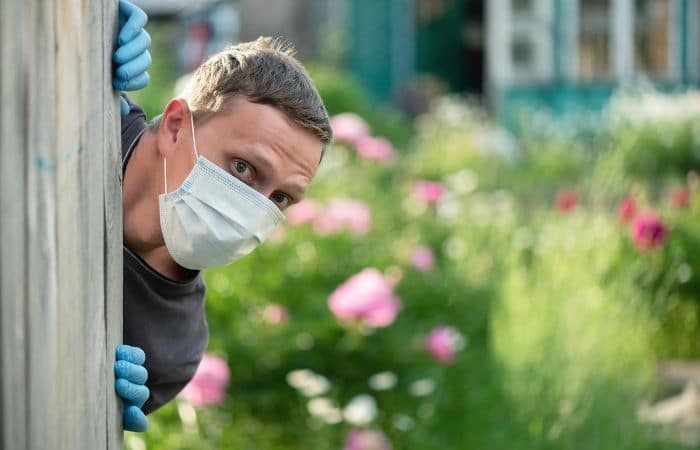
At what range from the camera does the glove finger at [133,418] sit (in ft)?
5.90

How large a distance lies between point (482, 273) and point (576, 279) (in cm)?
58

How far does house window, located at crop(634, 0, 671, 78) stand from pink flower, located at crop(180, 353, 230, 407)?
39.6 ft

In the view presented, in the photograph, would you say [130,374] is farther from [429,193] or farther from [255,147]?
[429,193]

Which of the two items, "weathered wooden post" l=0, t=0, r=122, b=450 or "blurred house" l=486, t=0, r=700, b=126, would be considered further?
"blurred house" l=486, t=0, r=700, b=126

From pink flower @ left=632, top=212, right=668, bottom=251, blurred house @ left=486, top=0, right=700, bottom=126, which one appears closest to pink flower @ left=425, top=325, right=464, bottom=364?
pink flower @ left=632, top=212, right=668, bottom=251

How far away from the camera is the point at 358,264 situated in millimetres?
4695

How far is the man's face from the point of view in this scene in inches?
71.4

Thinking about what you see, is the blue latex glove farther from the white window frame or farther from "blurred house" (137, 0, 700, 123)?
the white window frame

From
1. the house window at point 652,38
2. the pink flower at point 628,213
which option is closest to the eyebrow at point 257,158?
the pink flower at point 628,213

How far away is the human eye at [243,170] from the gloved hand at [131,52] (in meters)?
0.17

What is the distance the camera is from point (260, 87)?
182 centimetres

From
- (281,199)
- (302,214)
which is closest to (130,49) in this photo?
(281,199)

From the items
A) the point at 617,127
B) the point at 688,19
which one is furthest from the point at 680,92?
the point at 617,127

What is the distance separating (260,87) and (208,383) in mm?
2002
